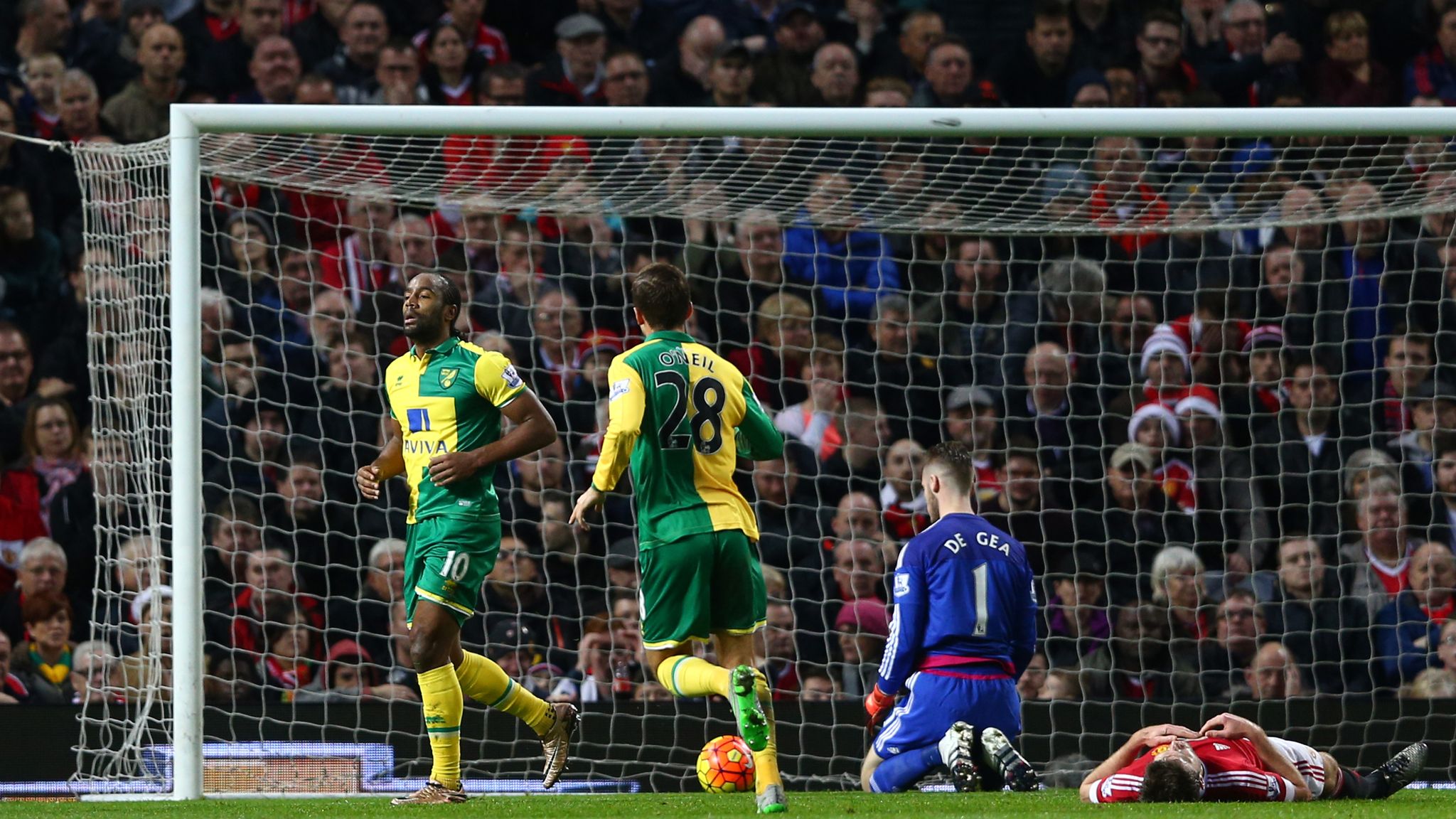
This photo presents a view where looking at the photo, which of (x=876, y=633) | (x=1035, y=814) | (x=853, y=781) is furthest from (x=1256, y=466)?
(x=1035, y=814)

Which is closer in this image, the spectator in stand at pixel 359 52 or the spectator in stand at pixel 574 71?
the spectator in stand at pixel 359 52

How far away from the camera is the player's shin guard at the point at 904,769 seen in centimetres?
553

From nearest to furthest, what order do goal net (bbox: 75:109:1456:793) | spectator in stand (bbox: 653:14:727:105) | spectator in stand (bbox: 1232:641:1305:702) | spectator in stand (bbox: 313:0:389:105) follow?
goal net (bbox: 75:109:1456:793), spectator in stand (bbox: 1232:641:1305:702), spectator in stand (bbox: 313:0:389:105), spectator in stand (bbox: 653:14:727:105)

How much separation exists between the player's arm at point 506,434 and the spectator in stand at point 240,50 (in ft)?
15.5

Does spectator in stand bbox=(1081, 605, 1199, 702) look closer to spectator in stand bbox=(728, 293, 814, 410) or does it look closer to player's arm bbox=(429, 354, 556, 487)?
spectator in stand bbox=(728, 293, 814, 410)

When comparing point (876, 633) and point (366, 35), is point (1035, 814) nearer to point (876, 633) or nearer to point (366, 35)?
point (876, 633)

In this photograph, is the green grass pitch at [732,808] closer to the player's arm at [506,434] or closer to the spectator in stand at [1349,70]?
the player's arm at [506,434]

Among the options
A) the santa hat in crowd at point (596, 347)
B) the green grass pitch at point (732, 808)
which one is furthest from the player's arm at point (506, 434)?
the santa hat in crowd at point (596, 347)

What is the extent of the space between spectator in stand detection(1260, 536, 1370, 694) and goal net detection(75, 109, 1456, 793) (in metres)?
0.02

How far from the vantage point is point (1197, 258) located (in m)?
8.27

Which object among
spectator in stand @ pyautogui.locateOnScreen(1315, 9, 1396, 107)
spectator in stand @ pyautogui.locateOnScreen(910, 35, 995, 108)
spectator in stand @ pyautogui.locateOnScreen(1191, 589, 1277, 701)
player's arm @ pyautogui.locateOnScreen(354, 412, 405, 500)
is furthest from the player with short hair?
spectator in stand @ pyautogui.locateOnScreen(1315, 9, 1396, 107)

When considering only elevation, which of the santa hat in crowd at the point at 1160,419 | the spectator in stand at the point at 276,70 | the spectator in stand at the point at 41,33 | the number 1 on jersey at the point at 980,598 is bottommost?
the number 1 on jersey at the point at 980,598

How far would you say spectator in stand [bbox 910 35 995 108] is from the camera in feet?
31.5

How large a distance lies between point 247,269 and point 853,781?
4041 millimetres
